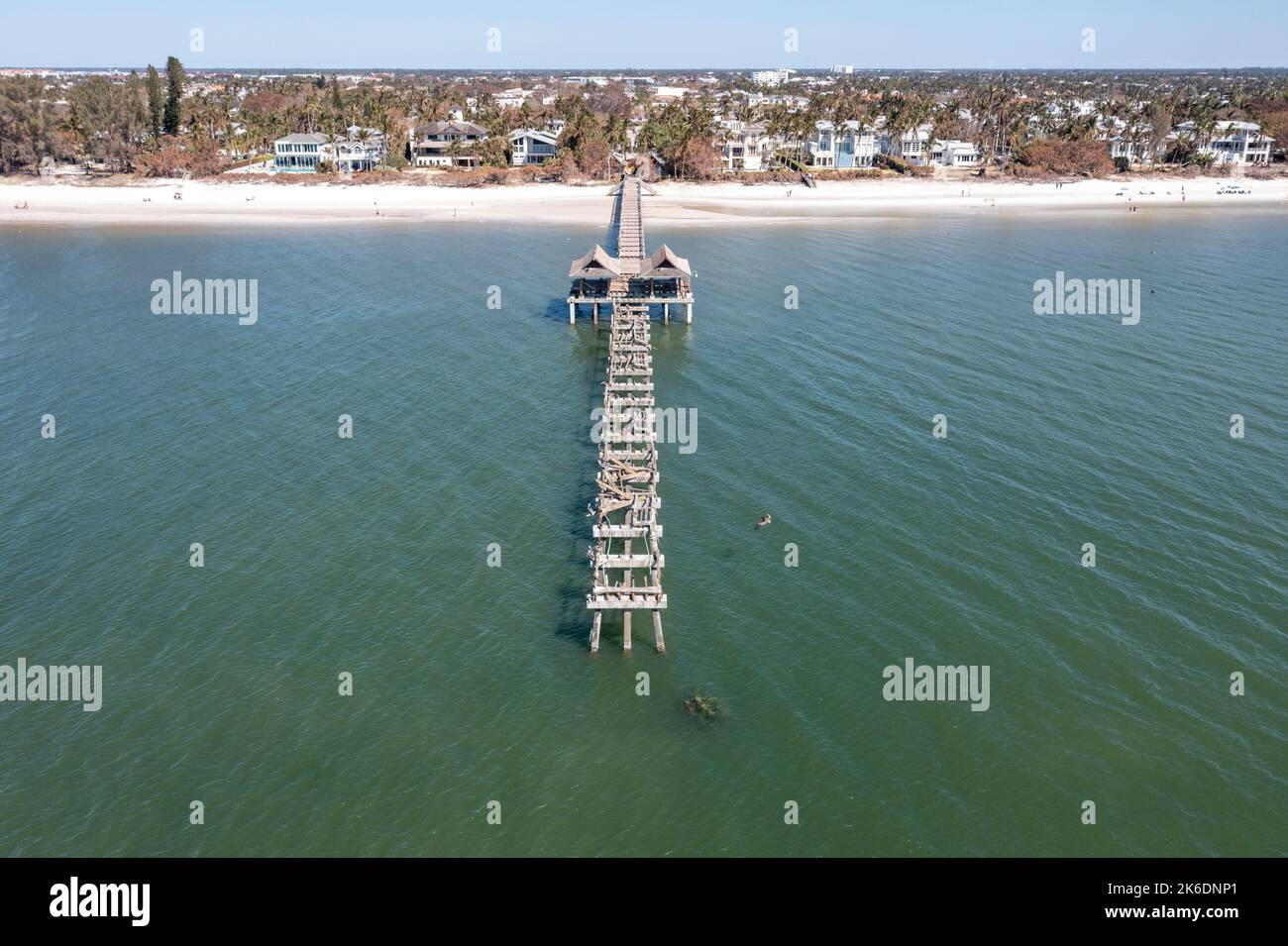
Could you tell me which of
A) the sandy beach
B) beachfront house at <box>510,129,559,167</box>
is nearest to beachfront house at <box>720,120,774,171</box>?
the sandy beach

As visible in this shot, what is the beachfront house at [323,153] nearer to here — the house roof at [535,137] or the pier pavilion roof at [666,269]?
the house roof at [535,137]

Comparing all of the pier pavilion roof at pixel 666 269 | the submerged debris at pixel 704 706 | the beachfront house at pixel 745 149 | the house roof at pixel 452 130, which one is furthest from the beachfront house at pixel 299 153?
the submerged debris at pixel 704 706

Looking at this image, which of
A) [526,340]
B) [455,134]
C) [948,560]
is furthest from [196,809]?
[455,134]

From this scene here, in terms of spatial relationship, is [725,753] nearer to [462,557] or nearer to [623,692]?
[623,692]

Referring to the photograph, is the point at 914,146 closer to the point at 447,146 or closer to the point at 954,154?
the point at 954,154

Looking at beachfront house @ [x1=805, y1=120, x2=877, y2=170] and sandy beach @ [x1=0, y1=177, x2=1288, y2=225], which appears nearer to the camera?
sandy beach @ [x1=0, y1=177, x2=1288, y2=225]

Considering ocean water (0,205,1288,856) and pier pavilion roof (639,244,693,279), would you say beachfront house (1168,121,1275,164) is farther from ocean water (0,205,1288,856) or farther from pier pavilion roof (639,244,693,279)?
pier pavilion roof (639,244,693,279)
